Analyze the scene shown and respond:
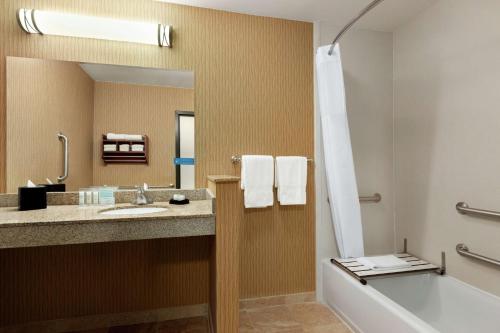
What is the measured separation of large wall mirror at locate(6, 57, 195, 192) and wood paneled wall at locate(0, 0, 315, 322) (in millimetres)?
A: 68

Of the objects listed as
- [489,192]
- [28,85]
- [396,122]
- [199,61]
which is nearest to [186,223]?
[199,61]

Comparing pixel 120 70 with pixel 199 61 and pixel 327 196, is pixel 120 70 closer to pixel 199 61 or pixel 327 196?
pixel 199 61

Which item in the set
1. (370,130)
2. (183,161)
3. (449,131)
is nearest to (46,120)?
(183,161)

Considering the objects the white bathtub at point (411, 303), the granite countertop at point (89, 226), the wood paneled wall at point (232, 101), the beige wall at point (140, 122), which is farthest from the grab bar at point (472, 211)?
the beige wall at point (140, 122)

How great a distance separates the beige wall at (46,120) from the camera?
1.65m

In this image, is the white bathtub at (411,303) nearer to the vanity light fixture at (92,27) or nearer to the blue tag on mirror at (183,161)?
the blue tag on mirror at (183,161)

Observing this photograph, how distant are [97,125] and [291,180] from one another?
56.9 inches

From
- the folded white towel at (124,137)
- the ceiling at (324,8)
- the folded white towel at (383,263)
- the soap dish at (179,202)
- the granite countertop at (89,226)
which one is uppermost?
the ceiling at (324,8)

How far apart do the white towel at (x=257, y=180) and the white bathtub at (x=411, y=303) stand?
2.46 ft

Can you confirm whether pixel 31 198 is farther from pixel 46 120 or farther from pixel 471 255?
pixel 471 255

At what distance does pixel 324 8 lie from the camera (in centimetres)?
194

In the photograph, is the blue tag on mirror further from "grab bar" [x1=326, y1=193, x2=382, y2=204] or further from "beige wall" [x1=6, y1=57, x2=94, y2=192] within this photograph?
"grab bar" [x1=326, y1=193, x2=382, y2=204]

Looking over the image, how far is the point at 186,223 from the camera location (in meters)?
1.36

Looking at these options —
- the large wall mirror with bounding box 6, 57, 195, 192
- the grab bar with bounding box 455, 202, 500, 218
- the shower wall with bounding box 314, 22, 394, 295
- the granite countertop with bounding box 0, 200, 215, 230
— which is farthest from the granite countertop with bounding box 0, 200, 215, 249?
the grab bar with bounding box 455, 202, 500, 218
